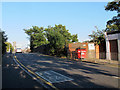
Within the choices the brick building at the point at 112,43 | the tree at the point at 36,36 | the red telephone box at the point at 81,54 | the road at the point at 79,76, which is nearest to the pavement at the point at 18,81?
the road at the point at 79,76

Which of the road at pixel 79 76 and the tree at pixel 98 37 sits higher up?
the tree at pixel 98 37

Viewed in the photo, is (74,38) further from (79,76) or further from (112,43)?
(79,76)

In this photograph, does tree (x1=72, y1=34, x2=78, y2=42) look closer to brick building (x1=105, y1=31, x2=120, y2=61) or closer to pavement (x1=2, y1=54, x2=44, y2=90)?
brick building (x1=105, y1=31, x2=120, y2=61)

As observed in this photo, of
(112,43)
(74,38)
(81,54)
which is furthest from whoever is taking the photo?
(74,38)

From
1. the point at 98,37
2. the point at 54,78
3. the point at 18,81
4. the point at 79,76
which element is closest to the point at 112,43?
the point at 98,37

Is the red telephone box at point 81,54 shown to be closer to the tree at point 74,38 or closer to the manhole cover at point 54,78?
the manhole cover at point 54,78

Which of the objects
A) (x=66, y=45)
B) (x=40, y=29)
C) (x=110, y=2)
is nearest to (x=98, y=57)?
(x=66, y=45)

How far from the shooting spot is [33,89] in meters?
6.15

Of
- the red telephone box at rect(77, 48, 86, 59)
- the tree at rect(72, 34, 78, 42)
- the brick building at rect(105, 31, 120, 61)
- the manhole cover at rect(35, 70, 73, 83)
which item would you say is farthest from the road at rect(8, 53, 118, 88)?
the tree at rect(72, 34, 78, 42)

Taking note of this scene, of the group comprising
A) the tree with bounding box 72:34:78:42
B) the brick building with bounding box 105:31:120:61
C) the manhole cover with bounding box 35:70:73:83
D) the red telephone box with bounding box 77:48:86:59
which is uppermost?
the tree with bounding box 72:34:78:42

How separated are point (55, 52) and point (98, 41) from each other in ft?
37.4

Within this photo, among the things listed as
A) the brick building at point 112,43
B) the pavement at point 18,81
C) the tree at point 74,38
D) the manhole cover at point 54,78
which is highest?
the tree at point 74,38

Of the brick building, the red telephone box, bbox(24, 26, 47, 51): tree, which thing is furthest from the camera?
bbox(24, 26, 47, 51): tree

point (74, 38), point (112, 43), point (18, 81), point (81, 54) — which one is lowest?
point (18, 81)
